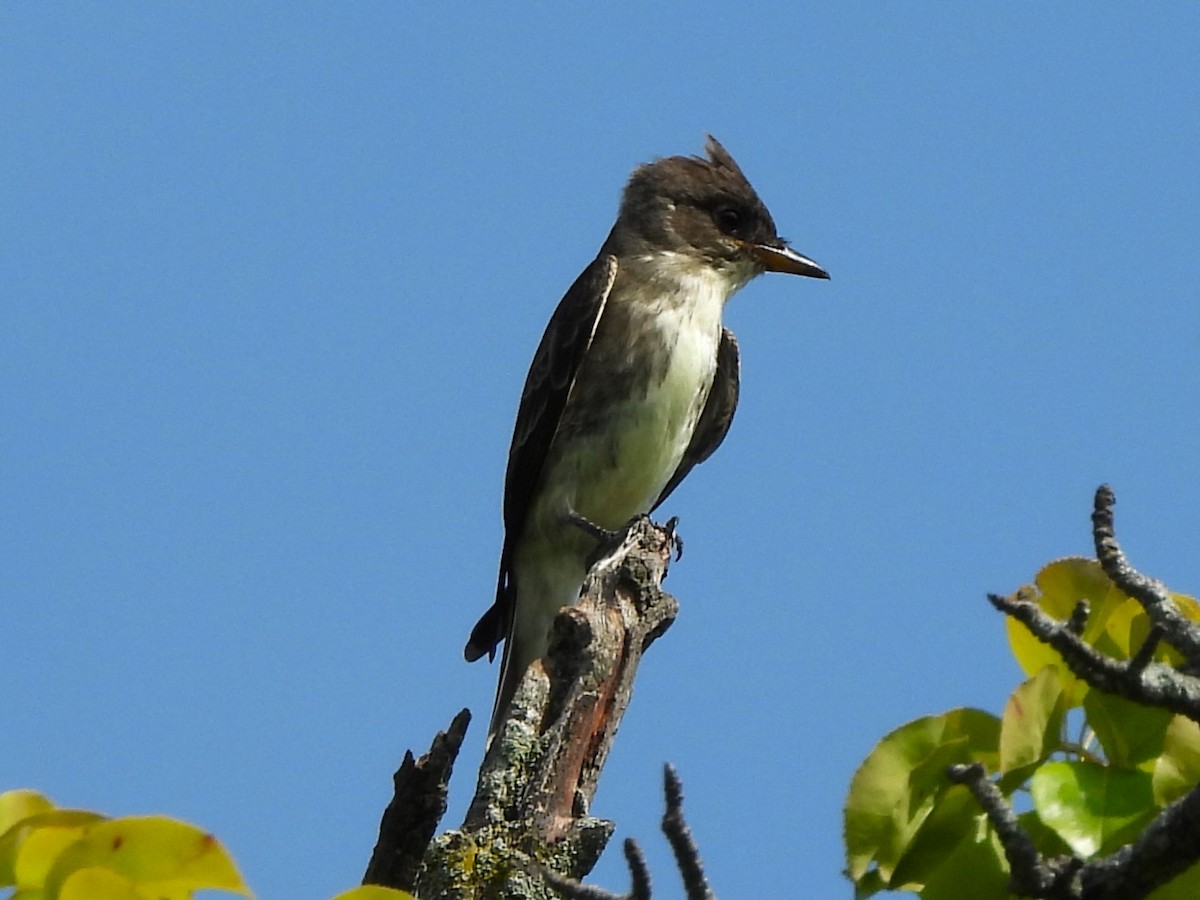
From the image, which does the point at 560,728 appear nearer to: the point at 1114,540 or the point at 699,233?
the point at 1114,540

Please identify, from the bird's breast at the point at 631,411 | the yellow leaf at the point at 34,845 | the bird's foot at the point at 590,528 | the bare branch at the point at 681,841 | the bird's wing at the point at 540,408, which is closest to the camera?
the yellow leaf at the point at 34,845

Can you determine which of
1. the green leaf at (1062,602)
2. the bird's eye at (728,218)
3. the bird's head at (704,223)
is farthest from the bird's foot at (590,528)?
the green leaf at (1062,602)

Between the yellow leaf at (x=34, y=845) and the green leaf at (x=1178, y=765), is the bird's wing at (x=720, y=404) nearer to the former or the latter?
the green leaf at (x=1178, y=765)

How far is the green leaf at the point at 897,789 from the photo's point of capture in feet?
8.21

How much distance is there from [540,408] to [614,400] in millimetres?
385

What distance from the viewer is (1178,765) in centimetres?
239

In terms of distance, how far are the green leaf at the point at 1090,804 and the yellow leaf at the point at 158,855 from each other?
107 cm

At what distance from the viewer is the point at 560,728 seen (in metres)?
4.21

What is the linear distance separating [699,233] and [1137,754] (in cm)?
653

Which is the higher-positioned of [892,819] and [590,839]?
[590,839]

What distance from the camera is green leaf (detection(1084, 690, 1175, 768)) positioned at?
8.15 ft

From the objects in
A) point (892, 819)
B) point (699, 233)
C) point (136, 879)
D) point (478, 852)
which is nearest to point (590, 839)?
point (478, 852)

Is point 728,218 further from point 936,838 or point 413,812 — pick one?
point 936,838

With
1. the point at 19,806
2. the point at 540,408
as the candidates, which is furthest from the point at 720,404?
the point at 19,806
